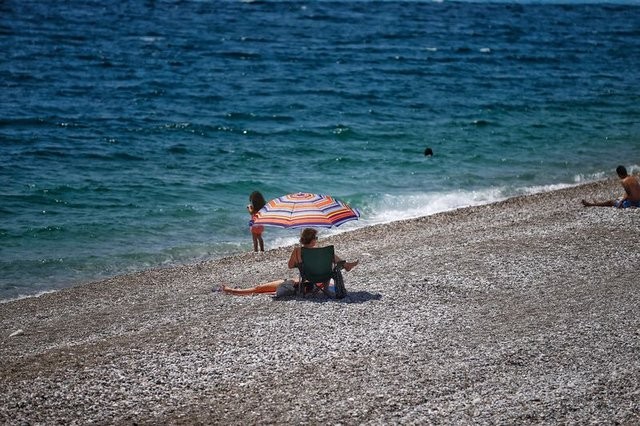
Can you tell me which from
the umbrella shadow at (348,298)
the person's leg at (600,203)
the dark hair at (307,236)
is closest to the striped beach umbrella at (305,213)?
the dark hair at (307,236)

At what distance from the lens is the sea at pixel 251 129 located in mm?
21219

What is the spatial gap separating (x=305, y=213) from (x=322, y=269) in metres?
0.96

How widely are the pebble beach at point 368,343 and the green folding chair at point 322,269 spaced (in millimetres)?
265

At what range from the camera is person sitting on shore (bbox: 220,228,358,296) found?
44.5ft

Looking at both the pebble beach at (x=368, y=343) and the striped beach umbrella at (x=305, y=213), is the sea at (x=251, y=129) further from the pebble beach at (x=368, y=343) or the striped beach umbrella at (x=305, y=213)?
the striped beach umbrella at (x=305, y=213)

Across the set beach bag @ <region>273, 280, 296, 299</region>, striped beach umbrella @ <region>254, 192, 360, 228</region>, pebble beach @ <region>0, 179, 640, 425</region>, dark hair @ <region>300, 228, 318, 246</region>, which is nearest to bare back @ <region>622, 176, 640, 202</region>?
pebble beach @ <region>0, 179, 640, 425</region>

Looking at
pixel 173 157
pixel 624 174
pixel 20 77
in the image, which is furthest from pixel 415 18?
pixel 624 174

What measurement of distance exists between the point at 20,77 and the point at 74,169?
15.8 meters

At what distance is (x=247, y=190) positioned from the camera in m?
24.5

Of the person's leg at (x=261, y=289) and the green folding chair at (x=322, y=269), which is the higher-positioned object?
the green folding chair at (x=322, y=269)

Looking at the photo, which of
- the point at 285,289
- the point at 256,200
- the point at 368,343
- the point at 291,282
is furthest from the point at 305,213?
the point at 256,200

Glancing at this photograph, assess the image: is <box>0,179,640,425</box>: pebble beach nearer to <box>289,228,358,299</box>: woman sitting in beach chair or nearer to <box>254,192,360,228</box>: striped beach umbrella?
<box>289,228,358,299</box>: woman sitting in beach chair

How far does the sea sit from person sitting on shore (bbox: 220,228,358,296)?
5.23 metres

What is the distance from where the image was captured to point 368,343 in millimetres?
11430
